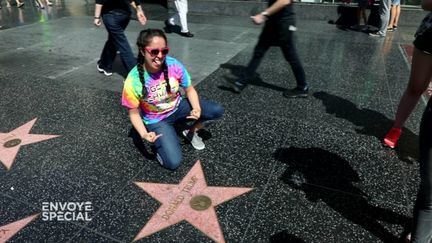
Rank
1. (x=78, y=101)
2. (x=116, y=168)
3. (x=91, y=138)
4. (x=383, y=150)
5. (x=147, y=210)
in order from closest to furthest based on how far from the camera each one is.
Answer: (x=147, y=210)
(x=116, y=168)
(x=383, y=150)
(x=91, y=138)
(x=78, y=101)

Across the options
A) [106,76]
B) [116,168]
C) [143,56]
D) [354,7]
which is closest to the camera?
[143,56]

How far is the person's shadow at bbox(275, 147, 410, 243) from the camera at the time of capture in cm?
278

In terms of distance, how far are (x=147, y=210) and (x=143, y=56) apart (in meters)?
1.34

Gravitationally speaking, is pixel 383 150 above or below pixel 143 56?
below

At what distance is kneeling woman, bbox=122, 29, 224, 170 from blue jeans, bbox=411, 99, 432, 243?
1904 mm

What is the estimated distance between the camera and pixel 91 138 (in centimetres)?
401

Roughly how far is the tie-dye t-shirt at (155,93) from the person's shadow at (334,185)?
1203 millimetres

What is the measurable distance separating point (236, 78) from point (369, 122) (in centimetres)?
223

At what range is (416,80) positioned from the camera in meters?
3.20

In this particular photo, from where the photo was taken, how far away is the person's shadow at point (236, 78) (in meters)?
5.38

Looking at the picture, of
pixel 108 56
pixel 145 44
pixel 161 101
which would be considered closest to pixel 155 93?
pixel 161 101

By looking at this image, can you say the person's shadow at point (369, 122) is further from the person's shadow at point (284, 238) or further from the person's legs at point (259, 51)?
the person's shadow at point (284, 238)

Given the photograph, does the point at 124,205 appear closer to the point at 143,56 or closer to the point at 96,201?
the point at 96,201

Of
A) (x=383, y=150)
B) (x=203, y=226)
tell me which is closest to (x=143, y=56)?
(x=203, y=226)
